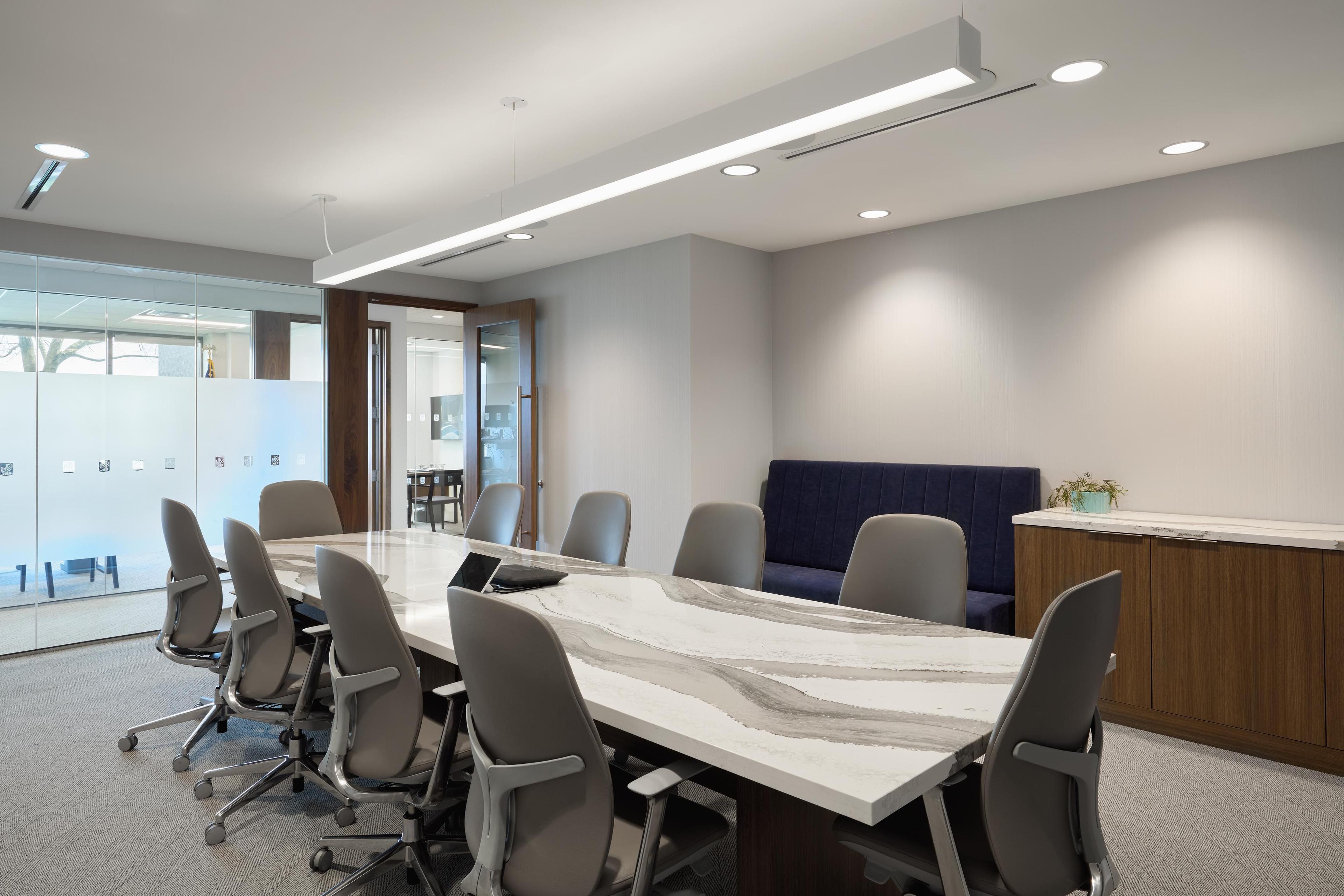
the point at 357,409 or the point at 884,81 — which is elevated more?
the point at 884,81

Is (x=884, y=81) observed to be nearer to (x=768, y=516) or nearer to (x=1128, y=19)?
(x=1128, y=19)

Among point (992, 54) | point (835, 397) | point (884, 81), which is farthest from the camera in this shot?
point (835, 397)

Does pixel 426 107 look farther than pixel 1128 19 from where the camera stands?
Yes

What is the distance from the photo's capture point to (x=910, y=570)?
2605 millimetres

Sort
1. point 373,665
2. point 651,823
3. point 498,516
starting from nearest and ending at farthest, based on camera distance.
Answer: point 651,823, point 373,665, point 498,516

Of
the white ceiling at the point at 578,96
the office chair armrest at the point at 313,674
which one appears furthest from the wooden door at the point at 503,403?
the office chair armrest at the point at 313,674

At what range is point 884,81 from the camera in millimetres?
1868

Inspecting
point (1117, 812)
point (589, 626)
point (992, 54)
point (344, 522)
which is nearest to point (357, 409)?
point (344, 522)

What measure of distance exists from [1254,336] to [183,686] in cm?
554

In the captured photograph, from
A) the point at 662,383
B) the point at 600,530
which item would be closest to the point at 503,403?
the point at 662,383

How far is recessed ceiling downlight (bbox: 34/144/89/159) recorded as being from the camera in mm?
3502

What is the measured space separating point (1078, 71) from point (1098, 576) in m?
2.01

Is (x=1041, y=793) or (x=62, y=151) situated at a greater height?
(x=62, y=151)

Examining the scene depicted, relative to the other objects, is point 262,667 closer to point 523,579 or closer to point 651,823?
point 523,579
